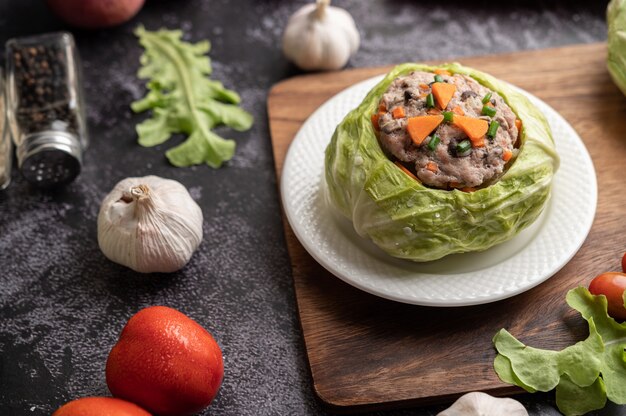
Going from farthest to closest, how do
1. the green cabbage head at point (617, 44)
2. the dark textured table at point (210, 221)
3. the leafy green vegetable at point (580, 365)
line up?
the green cabbage head at point (617, 44) < the dark textured table at point (210, 221) < the leafy green vegetable at point (580, 365)

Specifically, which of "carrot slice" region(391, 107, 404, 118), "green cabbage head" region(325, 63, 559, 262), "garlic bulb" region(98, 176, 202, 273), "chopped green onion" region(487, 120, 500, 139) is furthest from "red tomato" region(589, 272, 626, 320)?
"garlic bulb" region(98, 176, 202, 273)

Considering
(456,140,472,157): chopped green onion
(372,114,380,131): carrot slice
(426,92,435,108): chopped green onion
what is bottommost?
(372,114,380,131): carrot slice

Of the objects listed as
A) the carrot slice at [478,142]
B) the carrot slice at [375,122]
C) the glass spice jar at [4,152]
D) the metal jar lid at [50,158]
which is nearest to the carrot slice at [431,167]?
the carrot slice at [478,142]

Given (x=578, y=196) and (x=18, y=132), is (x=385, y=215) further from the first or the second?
(x=18, y=132)

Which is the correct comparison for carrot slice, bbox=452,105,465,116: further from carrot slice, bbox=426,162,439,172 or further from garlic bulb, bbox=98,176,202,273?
garlic bulb, bbox=98,176,202,273

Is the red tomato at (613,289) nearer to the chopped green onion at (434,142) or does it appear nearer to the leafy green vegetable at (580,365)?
the leafy green vegetable at (580,365)

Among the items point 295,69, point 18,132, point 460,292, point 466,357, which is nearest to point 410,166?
point 460,292
